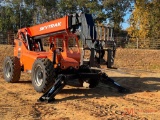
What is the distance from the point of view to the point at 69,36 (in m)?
11.7

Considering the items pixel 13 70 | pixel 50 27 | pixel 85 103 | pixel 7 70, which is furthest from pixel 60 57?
pixel 7 70

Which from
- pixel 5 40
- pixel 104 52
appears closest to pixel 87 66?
pixel 104 52

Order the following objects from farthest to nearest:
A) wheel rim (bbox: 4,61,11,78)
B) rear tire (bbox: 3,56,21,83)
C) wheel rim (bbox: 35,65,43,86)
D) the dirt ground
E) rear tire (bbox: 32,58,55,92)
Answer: wheel rim (bbox: 4,61,11,78) < rear tire (bbox: 3,56,21,83) < wheel rim (bbox: 35,65,43,86) < rear tire (bbox: 32,58,55,92) < the dirt ground

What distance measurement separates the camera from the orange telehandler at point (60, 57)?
988cm

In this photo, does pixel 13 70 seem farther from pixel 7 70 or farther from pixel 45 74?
pixel 45 74

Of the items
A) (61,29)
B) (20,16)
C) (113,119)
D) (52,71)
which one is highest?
(20,16)

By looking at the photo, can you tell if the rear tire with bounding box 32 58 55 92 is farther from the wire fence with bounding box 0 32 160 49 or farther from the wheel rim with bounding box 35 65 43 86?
the wire fence with bounding box 0 32 160 49

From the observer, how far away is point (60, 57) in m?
10.9

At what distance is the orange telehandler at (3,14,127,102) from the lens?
9.88 metres

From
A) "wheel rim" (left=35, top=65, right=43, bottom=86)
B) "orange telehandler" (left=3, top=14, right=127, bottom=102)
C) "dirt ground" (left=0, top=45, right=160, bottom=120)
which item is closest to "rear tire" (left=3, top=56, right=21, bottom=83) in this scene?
"orange telehandler" (left=3, top=14, right=127, bottom=102)

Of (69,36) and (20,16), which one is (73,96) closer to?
(69,36)

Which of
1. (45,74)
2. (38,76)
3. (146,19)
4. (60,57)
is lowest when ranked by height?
(38,76)

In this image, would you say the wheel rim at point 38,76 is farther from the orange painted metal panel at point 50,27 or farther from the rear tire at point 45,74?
the orange painted metal panel at point 50,27

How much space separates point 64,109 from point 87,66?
9.56ft
